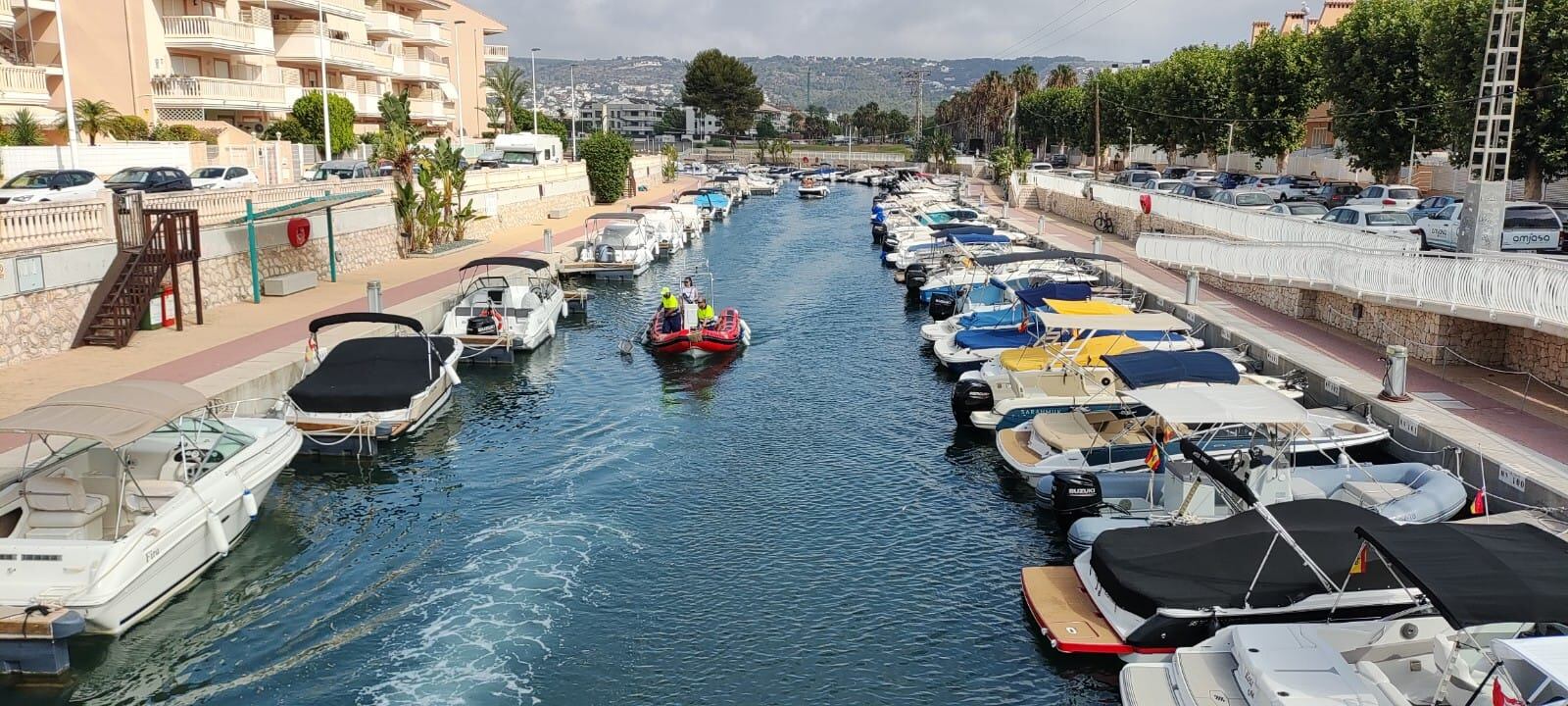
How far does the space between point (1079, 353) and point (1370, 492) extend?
26.6 feet

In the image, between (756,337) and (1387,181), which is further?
(1387,181)

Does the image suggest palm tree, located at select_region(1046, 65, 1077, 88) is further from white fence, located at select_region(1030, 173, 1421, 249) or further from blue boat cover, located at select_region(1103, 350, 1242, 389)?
blue boat cover, located at select_region(1103, 350, 1242, 389)

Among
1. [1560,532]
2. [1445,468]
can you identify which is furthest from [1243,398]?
[1560,532]

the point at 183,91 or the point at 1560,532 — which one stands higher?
the point at 183,91

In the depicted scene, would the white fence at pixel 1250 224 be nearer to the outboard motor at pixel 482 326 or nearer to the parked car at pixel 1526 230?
the parked car at pixel 1526 230

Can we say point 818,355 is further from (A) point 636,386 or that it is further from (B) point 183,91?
(B) point 183,91

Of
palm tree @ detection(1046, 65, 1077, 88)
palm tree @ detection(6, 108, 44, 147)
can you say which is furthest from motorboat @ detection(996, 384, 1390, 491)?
palm tree @ detection(1046, 65, 1077, 88)

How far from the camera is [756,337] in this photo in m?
36.1

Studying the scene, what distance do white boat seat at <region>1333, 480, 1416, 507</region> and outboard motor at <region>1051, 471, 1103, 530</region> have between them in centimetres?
360

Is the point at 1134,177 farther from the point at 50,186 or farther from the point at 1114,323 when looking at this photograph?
the point at 50,186

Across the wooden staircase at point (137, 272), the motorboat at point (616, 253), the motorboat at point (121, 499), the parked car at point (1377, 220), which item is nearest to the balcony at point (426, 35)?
the motorboat at point (616, 253)

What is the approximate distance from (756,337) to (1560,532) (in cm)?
2353

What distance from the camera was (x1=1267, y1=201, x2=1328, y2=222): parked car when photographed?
41.4m

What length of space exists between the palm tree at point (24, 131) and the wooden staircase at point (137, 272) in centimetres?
1728
